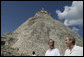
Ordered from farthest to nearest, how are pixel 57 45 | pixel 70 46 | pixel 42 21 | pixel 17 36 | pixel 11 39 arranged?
pixel 42 21, pixel 17 36, pixel 11 39, pixel 57 45, pixel 70 46

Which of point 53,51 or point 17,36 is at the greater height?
point 17,36

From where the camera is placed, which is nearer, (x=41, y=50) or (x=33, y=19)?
(x=41, y=50)

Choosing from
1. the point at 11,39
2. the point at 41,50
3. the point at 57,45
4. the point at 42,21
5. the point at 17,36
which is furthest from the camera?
the point at 42,21

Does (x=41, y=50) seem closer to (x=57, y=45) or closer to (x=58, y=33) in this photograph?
(x=57, y=45)

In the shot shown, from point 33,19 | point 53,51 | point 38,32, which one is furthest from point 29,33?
point 53,51

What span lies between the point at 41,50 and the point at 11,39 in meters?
16.5

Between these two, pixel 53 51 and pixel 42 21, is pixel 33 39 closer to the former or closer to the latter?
pixel 42 21

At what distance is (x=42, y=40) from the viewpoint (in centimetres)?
7875

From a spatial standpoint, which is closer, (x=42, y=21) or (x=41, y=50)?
(x=41, y=50)

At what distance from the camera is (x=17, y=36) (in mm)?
88125

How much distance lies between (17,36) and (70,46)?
7969cm

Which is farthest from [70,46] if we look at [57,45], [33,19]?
[33,19]

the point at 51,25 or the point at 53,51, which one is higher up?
the point at 51,25

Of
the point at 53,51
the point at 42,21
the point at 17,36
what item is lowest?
the point at 53,51
